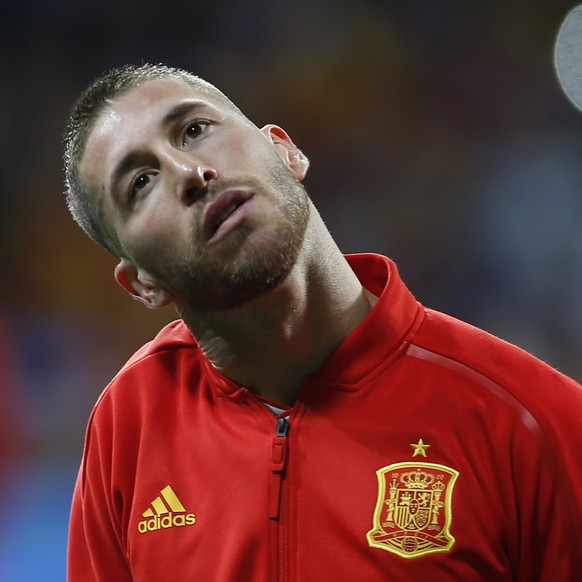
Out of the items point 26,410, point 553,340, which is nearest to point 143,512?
point 26,410

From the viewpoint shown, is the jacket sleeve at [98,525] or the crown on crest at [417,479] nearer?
the crown on crest at [417,479]

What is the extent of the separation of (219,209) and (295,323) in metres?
0.20

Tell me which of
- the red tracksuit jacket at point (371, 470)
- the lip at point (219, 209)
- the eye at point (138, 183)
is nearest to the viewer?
the red tracksuit jacket at point (371, 470)

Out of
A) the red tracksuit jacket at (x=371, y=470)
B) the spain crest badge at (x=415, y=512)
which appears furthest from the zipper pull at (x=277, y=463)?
the spain crest badge at (x=415, y=512)

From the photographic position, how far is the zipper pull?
1142 millimetres

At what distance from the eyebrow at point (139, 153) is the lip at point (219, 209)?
17cm

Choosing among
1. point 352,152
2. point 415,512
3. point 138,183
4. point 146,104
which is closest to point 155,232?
point 138,183

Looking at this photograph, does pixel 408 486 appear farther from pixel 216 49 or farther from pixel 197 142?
pixel 216 49

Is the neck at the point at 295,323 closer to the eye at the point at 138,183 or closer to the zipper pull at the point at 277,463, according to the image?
the zipper pull at the point at 277,463

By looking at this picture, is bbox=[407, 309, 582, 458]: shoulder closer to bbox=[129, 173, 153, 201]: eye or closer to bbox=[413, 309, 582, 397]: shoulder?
bbox=[413, 309, 582, 397]: shoulder

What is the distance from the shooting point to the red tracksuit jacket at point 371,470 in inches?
42.0

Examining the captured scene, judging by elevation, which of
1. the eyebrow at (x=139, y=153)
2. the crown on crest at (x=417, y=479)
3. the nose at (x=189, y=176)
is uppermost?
the eyebrow at (x=139, y=153)

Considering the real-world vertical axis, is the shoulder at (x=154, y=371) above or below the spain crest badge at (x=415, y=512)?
above

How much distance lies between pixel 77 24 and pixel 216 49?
65 cm
